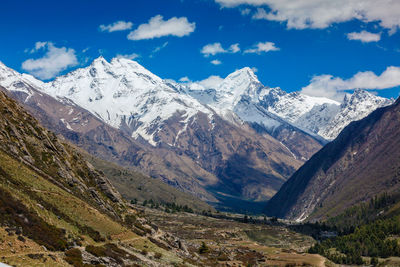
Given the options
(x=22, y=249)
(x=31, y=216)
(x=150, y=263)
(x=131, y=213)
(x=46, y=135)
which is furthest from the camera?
(x=131, y=213)

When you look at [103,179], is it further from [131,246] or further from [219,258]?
[131,246]

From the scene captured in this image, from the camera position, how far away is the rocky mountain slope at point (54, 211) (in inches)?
2336

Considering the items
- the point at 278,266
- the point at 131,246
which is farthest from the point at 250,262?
the point at 131,246

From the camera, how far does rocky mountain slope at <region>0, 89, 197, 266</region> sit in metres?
59.3

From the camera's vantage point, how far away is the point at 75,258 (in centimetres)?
6234

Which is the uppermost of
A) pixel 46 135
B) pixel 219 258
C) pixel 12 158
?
pixel 46 135

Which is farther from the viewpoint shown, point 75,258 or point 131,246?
point 131,246

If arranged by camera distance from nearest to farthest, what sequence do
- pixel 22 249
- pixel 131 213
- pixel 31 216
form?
pixel 22 249 < pixel 31 216 < pixel 131 213

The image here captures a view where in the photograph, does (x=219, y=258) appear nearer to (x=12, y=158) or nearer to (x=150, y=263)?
(x=150, y=263)

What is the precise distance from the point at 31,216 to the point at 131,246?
32.4 meters

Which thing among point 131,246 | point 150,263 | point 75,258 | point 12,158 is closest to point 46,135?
point 12,158

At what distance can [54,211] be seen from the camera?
82.9 metres

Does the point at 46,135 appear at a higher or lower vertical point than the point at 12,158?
higher

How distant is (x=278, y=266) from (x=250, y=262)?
9.85m
